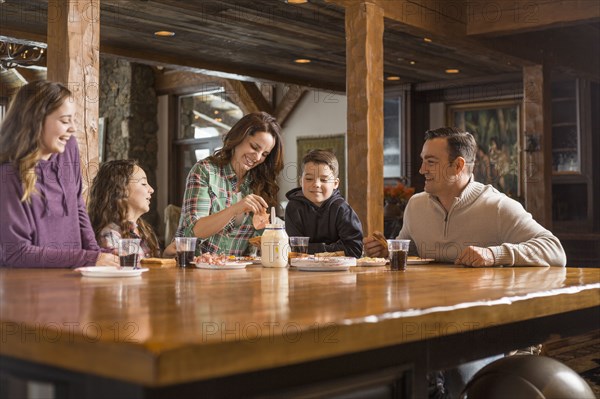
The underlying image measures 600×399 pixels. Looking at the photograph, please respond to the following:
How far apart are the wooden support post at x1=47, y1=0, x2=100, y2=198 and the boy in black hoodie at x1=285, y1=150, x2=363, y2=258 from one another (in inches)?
40.9

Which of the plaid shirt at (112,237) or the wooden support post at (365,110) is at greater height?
the wooden support post at (365,110)

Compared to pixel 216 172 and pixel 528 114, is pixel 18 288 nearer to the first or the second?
pixel 216 172

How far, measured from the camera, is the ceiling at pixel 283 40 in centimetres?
595

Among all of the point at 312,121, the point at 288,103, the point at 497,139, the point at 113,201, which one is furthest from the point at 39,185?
the point at 288,103

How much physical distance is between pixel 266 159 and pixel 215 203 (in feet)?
1.16

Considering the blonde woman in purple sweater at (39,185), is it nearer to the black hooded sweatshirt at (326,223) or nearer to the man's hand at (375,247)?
the man's hand at (375,247)

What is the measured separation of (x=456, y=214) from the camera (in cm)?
315

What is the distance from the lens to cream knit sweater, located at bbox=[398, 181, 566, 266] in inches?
111

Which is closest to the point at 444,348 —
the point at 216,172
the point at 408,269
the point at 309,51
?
the point at 408,269

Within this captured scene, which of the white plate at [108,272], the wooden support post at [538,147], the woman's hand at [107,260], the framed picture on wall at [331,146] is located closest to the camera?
the white plate at [108,272]

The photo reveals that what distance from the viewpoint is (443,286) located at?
1981 millimetres

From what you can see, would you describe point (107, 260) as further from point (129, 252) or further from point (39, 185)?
point (39, 185)

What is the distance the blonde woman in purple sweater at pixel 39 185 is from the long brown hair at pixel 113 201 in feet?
2.16

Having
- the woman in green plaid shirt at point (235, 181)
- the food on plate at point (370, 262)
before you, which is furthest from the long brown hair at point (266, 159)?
the food on plate at point (370, 262)
